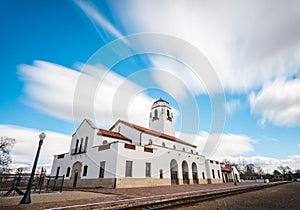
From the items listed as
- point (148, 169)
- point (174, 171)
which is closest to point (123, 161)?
point (148, 169)

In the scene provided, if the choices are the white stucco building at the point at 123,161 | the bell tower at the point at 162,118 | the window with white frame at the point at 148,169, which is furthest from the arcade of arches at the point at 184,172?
the bell tower at the point at 162,118

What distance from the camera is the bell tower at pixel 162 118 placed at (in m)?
38.7

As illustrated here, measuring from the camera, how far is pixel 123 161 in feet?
69.5

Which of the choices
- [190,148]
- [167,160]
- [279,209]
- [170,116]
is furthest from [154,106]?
[279,209]

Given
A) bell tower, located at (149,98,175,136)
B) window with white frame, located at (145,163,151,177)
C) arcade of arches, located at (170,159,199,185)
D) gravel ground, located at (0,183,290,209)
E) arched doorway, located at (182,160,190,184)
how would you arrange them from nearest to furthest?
gravel ground, located at (0,183,290,209), window with white frame, located at (145,163,151,177), arcade of arches, located at (170,159,199,185), arched doorway, located at (182,160,190,184), bell tower, located at (149,98,175,136)

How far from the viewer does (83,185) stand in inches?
906

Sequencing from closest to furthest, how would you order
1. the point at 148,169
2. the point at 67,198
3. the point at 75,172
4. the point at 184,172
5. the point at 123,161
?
the point at 67,198 → the point at 123,161 → the point at 148,169 → the point at 75,172 → the point at 184,172

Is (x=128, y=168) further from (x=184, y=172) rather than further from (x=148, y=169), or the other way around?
(x=184, y=172)

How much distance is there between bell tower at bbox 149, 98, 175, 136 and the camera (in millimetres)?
38688

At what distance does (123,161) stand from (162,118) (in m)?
19.3

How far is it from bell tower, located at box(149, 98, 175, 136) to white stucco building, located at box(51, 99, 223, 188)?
4.45m

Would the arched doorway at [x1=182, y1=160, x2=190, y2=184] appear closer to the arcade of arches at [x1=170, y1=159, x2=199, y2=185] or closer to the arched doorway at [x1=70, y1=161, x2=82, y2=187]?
the arcade of arches at [x1=170, y1=159, x2=199, y2=185]

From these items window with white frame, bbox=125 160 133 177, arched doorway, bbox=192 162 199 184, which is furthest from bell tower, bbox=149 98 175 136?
window with white frame, bbox=125 160 133 177

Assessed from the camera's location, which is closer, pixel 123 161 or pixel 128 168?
pixel 123 161
